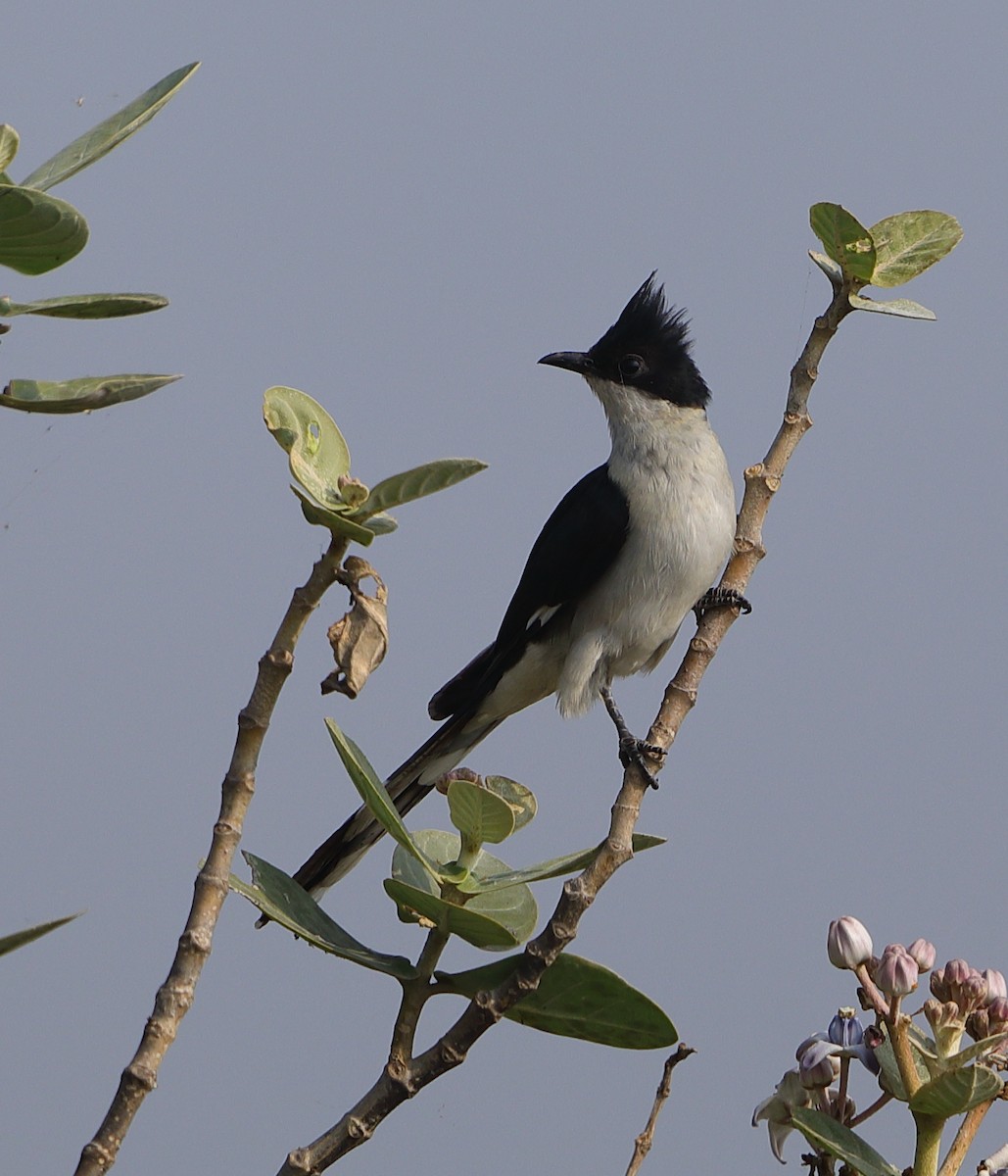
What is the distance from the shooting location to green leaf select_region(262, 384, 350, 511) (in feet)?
5.08

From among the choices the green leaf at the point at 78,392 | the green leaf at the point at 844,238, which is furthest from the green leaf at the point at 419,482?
the green leaf at the point at 844,238

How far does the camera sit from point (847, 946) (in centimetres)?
183

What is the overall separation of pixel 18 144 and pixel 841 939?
4.43 ft

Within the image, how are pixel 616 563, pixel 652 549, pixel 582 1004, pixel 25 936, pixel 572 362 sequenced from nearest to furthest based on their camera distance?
pixel 25 936
pixel 582 1004
pixel 652 549
pixel 616 563
pixel 572 362

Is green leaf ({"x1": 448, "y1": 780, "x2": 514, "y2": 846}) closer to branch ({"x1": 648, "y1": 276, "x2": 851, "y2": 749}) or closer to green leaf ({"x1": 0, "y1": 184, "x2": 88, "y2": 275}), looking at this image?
branch ({"x1": 648, "y1": 276, "x2": 851, "y2": 749})

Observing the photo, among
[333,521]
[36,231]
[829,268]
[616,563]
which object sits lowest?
[333,521]

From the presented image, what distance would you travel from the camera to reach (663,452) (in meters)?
4.79

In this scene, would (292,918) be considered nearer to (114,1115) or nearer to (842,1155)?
(114,1115)

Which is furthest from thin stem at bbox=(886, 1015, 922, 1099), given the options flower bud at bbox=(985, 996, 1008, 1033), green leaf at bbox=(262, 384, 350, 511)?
green leaf at bbox=(262, 384, 350, 511)

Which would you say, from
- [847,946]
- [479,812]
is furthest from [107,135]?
[847,946]

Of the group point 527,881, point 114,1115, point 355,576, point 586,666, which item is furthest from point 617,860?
point 586,666

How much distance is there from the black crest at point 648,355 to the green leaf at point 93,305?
11.8 ft

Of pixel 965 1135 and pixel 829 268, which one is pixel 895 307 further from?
pixel 965 1135

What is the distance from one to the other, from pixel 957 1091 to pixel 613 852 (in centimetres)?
53
